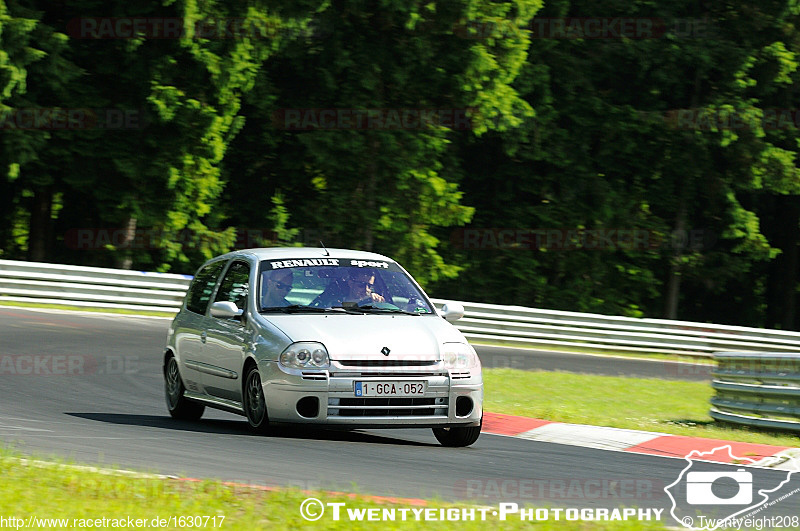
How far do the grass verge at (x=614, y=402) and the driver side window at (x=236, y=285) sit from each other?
3.22 meters

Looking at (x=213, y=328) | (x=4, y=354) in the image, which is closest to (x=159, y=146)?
(x=4, y=354)

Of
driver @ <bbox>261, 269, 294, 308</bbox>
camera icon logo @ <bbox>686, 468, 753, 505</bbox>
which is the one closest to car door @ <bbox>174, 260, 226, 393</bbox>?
driver @ <bbox>261, 269, 294, 308</bbox>

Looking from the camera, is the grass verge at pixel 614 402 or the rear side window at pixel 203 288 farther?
the grass verge at pixel 614 402

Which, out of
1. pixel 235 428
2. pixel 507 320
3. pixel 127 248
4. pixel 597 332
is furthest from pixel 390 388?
pixel 127 248

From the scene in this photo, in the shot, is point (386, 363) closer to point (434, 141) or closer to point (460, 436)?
point (460, 436)

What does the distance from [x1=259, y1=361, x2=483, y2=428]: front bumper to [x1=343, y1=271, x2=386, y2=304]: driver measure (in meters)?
1.10

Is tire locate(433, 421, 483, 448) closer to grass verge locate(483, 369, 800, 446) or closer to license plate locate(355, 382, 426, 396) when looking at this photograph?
license plate locate(355, 382, 426, 396)

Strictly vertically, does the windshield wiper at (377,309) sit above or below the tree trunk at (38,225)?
above

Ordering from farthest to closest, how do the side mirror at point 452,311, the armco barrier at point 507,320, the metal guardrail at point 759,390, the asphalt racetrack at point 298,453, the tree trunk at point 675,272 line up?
the tree trunk at point 675,272 < the armco barrier at point 507,320 < the metal guardrail at point 759,390 < the side mirror at point 452,311 < the asphalt racetrack at point 298,453

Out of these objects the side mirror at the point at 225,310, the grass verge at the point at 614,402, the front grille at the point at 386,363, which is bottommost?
the grass verge at the point at 614,402

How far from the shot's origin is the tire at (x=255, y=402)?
31.4 feet

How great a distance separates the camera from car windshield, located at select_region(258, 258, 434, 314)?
10281 mm

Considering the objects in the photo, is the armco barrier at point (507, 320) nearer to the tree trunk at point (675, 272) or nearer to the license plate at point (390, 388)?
the tree trunk at point (675, 272)

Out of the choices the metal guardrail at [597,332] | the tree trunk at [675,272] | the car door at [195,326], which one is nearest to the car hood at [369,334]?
the car door at [195,326]
